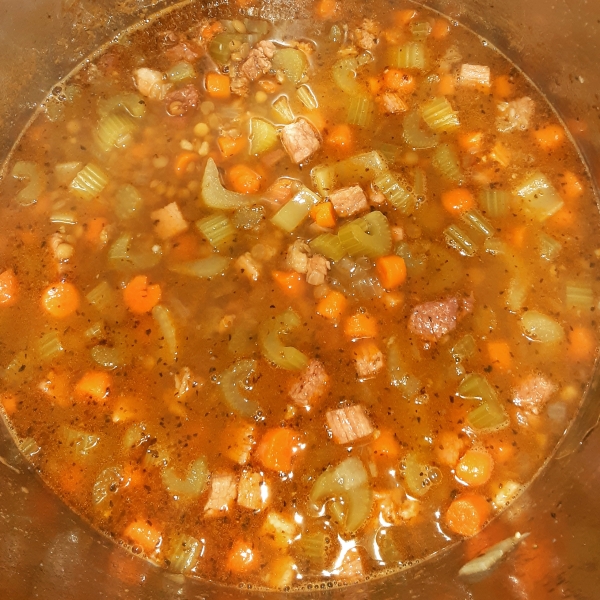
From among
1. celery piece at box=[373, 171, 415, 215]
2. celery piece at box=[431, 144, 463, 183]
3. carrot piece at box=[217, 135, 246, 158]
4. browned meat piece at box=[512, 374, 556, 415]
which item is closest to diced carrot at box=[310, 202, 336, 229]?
celery piece at box=[373, 171, 415, 215]

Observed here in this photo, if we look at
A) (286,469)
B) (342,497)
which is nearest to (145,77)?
(286,469)

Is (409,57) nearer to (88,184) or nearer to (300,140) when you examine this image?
(300,140)

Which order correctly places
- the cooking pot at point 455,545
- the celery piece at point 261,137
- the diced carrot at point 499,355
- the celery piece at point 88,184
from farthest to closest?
the celery piece at point 261,137 < the celery piece at point 88,184 < the diced carrot at point 499,355 < the cooking pot at point 455,545

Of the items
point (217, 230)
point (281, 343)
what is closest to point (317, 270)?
point (281, 343)

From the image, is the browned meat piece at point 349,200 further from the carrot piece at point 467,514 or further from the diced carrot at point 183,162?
the carrot piece at point 467,514

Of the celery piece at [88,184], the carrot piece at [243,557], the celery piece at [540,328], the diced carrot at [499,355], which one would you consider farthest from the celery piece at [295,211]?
the carrot piece at [243,557]

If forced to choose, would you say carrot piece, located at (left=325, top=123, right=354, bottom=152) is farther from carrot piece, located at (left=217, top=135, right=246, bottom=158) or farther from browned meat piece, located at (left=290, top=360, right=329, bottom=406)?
browned meat piece, located at (left=290, top=360, right=329, bottom=406)

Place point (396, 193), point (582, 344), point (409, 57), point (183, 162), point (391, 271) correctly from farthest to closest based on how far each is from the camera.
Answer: point (409, 57)
point (183, 162)
point (396, 193)
point (582, 344)
point (391, 271)
